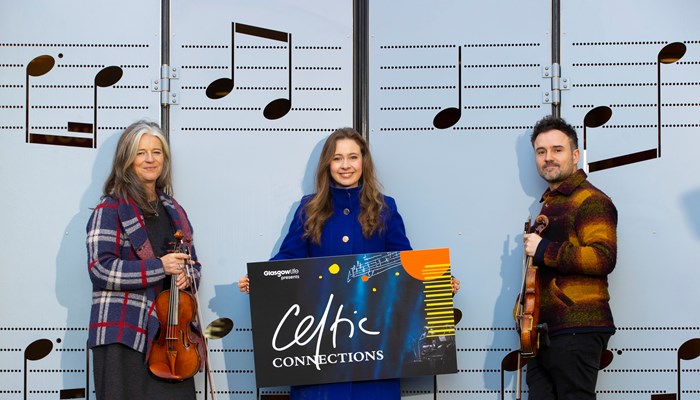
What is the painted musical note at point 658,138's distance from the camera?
490cm

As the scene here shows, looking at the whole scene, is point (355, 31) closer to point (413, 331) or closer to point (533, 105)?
point (533, 105)

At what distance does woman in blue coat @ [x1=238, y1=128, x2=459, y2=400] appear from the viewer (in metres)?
4.54

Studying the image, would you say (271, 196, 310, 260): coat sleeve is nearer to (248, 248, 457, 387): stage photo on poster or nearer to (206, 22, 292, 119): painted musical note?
(248, 248, 457, 387): stage photo on poster

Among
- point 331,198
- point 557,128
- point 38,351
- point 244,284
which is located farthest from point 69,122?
point 557,128

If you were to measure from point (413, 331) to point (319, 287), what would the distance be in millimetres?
532

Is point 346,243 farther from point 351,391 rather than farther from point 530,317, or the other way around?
point 530,317

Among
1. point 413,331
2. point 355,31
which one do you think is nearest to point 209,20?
point 355,31

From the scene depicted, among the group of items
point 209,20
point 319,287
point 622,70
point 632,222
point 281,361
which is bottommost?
point 281,361

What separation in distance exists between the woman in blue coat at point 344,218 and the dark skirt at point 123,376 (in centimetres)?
64

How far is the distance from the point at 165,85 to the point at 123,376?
1.68 metres

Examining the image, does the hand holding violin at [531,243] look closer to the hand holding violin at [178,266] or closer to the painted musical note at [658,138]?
the painted musical note at [658,138]

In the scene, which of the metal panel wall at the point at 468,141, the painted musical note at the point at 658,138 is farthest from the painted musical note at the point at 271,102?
the painted musical note at the point at 658,138

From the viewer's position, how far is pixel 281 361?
4453 mm

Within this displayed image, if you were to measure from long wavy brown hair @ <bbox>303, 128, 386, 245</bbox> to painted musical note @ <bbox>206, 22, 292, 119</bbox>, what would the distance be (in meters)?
0.41
